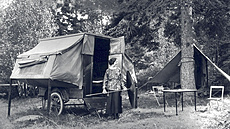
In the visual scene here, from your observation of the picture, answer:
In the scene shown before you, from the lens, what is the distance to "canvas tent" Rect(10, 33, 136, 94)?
341 inches

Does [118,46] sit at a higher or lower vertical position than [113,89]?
higher

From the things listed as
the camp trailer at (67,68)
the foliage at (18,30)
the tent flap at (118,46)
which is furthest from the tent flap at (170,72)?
the foliage at (18,30)

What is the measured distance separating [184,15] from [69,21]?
14.4 meters

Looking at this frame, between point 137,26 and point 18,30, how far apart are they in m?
7.57

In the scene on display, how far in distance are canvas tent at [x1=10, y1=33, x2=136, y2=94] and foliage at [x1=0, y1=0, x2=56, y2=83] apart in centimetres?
615

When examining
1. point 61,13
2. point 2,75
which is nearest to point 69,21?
point 61,13

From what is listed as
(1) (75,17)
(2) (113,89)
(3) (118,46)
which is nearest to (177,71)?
(3) (118,46)

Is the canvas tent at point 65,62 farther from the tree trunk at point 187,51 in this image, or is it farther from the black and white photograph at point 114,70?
the tree trunk at point 187,51

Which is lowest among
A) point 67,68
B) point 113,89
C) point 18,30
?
point 113,89

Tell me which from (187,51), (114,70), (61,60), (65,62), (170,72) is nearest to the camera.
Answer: (114,70)

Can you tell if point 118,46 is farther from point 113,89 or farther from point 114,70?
point 113,89

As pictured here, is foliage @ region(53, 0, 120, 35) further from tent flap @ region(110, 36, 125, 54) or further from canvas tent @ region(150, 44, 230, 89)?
tent flap @ region(110, 36, 125, 54)

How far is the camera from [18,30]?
16391 mm

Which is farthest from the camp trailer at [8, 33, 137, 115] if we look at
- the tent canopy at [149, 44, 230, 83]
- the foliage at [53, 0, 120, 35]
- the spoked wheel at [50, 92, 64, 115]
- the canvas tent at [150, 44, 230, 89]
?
the foliage at [53, 0, 120, 35]
